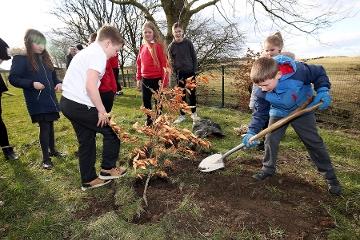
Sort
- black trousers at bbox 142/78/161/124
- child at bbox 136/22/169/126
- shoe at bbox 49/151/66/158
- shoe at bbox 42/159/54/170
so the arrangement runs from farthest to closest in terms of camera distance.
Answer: black trousers at bbox 142/78/161/124
child at bbox 136/22/169/126
shoe at bbox 49/151/66/158
shoe at bbox 42/159/54/170

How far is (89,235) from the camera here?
293 centimetres

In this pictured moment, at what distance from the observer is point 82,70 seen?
10.6 feet

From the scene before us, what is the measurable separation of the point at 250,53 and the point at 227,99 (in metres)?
1.56

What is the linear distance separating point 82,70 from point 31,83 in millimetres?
1357

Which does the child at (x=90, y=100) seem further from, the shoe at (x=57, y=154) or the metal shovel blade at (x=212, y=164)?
the shoe at (x=57, y=154)

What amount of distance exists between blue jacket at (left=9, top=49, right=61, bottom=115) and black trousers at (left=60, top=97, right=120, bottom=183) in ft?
3.35

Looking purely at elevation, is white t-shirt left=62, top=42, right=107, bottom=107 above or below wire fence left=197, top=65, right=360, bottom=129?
above

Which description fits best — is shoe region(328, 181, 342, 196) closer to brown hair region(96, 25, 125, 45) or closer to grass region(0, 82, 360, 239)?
grass region(0, 82, 360, 239)

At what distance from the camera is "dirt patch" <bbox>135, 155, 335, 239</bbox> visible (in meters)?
2.84

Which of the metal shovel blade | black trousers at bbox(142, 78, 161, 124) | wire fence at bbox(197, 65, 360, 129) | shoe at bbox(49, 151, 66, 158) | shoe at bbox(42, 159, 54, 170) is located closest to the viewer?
the metal shovel blade

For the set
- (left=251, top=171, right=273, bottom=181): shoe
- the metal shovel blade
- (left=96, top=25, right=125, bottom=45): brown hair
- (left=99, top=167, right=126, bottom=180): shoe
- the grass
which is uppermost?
(left=96, top=25, right=125, bottom=45): brown hair

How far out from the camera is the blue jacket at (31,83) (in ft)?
13.8

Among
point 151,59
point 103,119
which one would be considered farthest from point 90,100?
point 151,59

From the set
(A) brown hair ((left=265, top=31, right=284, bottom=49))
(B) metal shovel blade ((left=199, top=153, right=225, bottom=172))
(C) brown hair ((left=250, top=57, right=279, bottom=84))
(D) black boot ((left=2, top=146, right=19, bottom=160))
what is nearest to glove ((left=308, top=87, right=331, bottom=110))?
(C) brown hair ((left=250, top=57, right=279, bottom=84))
